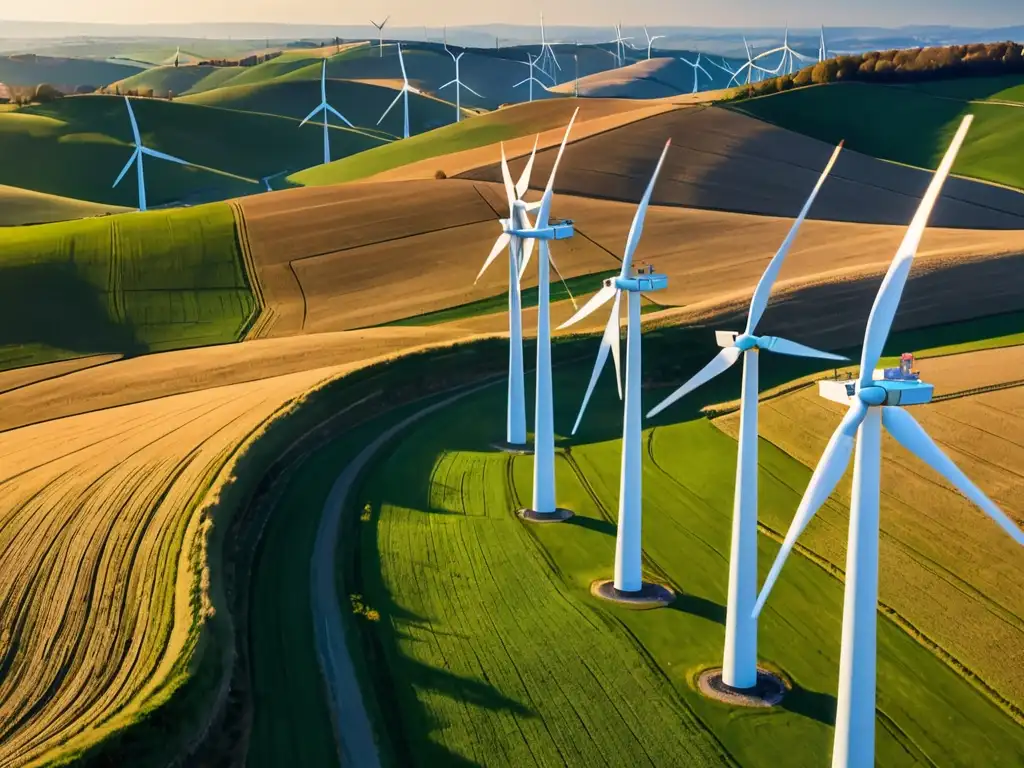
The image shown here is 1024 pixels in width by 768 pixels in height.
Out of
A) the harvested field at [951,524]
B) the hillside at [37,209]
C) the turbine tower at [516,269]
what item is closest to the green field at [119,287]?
the hillside at [37,209]

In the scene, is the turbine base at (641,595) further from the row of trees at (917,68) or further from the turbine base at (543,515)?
the row of trees at (917,68)

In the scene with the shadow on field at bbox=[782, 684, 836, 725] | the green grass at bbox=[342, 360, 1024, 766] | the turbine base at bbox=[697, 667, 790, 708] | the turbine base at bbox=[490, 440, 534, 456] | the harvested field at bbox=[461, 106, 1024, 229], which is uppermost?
the harvested field at bbox=[461, 106, 1024, 229]

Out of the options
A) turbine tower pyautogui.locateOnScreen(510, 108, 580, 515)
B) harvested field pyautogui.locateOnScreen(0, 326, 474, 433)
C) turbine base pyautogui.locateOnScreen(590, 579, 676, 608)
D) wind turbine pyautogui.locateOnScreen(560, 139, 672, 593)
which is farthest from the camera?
harvested field pyautogui.locateOnScreen(0, 326, 474, 433)

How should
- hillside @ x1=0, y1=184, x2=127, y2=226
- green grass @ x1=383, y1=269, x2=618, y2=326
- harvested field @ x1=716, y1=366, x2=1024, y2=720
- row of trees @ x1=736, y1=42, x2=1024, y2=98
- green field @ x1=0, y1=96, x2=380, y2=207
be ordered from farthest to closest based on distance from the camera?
green field @ x1=0, y1=96, x2=380, y2=207, row of trees @ x1=736, y1=42, x2=1024, y2=98, hillside @ x1=0, y1=184, x2=127, y2=226, green grass @ x1=383, y1=269, x2=618, y2=326, harvested field @ x1=716, y1=366, x2=1024, y2=720

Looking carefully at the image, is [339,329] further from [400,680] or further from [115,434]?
[400,680]

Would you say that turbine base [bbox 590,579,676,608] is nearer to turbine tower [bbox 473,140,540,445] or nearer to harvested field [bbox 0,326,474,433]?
turbine tower [bbox 473,140,540,445]

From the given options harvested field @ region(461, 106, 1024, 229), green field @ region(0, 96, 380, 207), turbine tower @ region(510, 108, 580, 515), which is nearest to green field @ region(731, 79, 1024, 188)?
harvested field @ region(461, 106, 1024, 229)

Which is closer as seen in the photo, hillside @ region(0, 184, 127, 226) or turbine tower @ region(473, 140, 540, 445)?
turbine tower @ region(473, 140, 540, 445)

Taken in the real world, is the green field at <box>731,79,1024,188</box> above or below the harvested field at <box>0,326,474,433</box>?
above
